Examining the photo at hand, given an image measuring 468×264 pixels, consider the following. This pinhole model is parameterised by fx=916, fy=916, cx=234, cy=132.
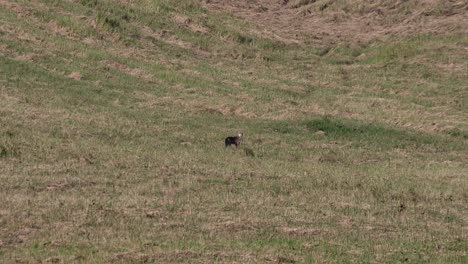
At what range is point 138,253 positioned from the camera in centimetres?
1152

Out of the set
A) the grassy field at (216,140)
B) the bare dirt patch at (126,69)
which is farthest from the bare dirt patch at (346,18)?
the bare dirt patch at (126,69)

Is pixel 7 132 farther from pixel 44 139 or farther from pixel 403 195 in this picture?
pixel 403 195

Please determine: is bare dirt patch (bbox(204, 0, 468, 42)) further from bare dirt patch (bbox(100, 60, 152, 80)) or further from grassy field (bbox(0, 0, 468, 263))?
bare dirt patch (bbox(100, 60, 152, 80))

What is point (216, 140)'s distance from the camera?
23.1m

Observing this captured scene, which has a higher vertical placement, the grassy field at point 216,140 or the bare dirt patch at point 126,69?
the grassy field at point 216,140

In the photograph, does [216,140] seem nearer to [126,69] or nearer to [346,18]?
[126,69]

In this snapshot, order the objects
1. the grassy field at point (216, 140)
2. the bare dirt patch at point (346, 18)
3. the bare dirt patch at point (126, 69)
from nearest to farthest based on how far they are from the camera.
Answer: the grassy field at point (216, 140), the bare dirt patch at point (126, 69), the bare dirt patch at point (346, 18)

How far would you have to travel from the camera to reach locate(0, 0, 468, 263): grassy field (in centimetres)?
1273

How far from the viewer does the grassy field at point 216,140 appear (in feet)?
41.8

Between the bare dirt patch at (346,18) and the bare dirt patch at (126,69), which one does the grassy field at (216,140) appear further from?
the bare dirt patch at (346,18)

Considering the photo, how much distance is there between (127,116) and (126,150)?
544 centimetres

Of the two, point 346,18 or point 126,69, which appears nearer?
point 126,69

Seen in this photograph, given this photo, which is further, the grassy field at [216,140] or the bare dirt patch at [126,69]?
the bare dirt patch at [126,69]

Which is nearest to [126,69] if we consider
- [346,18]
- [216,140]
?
[216,140]
